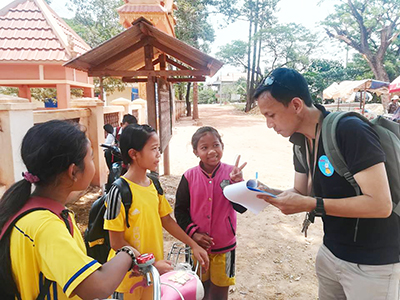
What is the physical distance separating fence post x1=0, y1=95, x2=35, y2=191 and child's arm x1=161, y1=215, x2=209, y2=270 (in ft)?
7.18

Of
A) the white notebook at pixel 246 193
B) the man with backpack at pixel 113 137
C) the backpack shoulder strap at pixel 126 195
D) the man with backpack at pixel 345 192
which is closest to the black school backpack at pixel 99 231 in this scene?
the backpack shoulder strap at pixel 126 195

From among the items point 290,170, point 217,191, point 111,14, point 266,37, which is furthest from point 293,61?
point 217,191

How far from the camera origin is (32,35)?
7844mm

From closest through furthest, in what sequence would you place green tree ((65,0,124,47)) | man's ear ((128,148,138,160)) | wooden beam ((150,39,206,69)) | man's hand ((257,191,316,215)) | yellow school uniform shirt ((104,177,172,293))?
man's hand ((257,191,316,215)), yellow school uniform shirt ((104,177,172,293)), man's ear ((128,148,138,160)), wooden beam ((150,39,206,69)), green tree ((65,0,124,47))

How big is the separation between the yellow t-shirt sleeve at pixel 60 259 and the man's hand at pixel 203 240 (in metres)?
1.08

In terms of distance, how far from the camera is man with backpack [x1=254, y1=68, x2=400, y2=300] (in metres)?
1.21

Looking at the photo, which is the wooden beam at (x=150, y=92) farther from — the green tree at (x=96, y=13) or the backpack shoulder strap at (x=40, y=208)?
the green tree at (x=96, y=13)

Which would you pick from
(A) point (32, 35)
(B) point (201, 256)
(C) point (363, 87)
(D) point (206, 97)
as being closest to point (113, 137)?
(B) point (201, 256)

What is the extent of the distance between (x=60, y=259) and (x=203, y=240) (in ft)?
3.79

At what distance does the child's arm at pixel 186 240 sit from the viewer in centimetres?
182

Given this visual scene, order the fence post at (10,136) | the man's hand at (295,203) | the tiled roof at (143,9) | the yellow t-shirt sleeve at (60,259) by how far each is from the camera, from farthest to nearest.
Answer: the tiled roof at (143,9) < the fence post at (10,136) < the man's hand at (295,203) < the yellow t-shirt sleeve at (60,259)

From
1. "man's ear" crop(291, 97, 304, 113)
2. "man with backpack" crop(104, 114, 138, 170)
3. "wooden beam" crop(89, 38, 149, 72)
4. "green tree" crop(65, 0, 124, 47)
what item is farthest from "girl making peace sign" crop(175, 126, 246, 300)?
"green tree" crop(65, 0, 124, 47)

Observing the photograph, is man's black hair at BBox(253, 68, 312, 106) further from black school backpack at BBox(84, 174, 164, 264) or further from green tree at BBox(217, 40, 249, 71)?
green tree at BBox(217, 40, 249, 71)

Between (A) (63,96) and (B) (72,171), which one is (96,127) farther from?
(B) (72,171)
